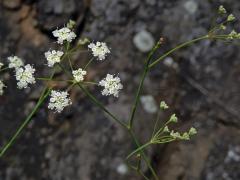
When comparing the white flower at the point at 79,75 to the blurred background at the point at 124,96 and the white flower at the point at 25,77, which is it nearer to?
the white flower at the point at 25,77

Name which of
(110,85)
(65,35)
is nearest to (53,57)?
(65,35)

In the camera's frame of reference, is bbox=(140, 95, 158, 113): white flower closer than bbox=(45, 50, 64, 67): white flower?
No

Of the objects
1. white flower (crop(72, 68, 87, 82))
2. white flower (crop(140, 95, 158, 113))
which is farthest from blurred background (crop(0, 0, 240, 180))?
white flower (crop(72, 68, 87, 82))

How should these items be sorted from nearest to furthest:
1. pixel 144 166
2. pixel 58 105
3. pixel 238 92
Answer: pixel 58 105
pixel 144 166
pixel 238 92

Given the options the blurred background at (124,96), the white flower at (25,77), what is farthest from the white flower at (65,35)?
the blurred background at (124,96)

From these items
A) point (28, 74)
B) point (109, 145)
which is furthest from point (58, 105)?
point (109, 145)

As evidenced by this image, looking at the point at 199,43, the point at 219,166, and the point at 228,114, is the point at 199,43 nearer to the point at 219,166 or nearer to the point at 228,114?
the point at 228,114

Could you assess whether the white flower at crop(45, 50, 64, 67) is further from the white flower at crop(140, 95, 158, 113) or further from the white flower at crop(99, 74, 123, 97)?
the white flower at crop(140, 95, 158, 113)

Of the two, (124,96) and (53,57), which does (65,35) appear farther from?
(124,96)
